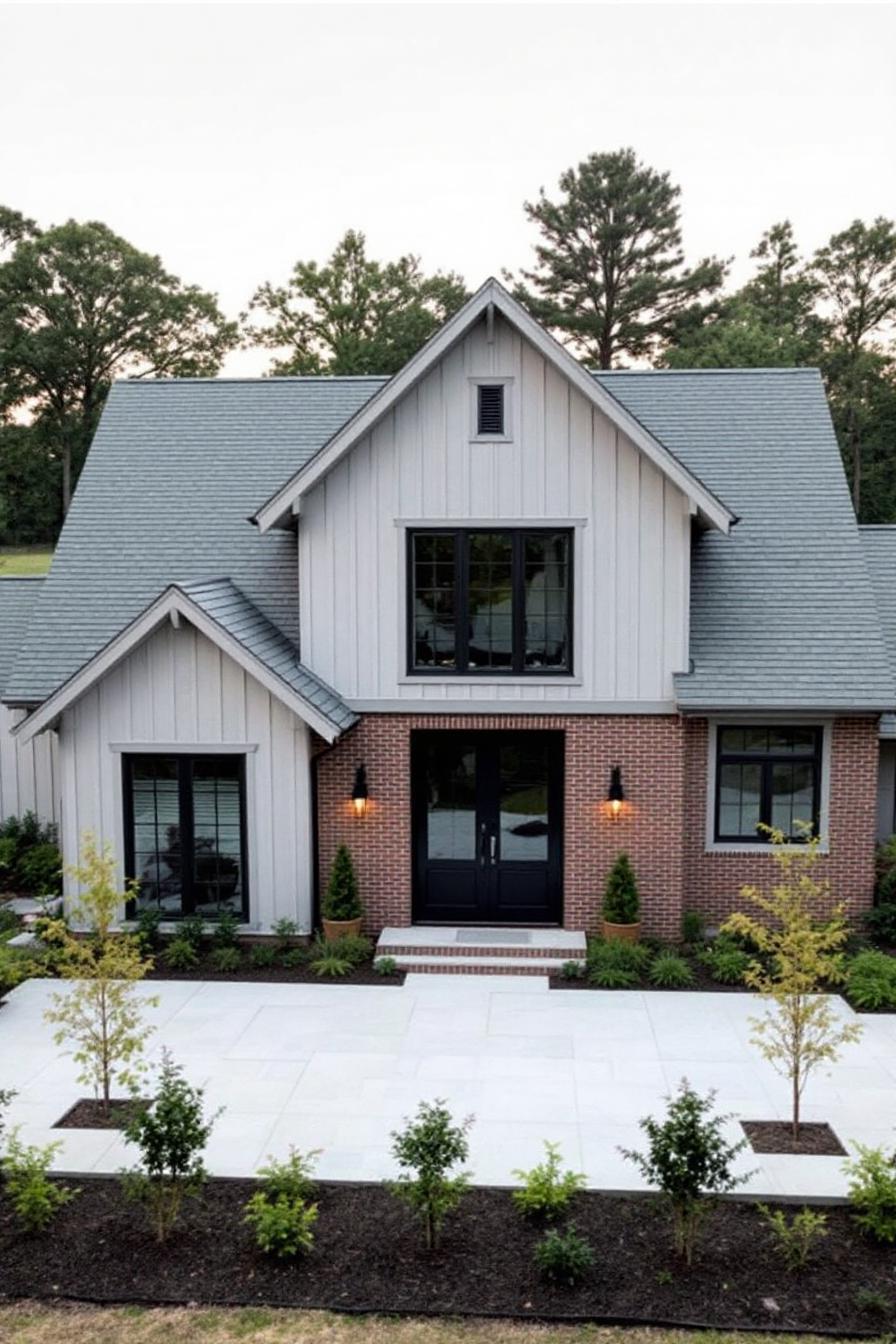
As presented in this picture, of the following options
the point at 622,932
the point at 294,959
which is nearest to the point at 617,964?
the point at 622,932

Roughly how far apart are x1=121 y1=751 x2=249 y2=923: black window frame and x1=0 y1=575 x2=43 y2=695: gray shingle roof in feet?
15.3

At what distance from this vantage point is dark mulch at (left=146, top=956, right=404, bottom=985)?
12.6 metres

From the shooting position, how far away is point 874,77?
19.4 metres

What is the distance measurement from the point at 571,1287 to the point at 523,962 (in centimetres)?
619

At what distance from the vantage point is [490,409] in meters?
13.4

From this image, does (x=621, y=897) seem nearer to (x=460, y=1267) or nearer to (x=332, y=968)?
(x=332, y=968)

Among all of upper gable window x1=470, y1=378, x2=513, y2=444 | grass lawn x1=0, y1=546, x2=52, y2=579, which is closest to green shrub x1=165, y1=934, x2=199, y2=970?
upper gable window x1=470, y1=378, x2=513, y2=444

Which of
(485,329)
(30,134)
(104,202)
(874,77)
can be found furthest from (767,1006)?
(104,202)

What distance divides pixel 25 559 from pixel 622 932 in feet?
137

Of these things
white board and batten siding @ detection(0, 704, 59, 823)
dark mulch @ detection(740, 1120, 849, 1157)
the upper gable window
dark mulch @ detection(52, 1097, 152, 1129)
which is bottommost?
dark mulch @ detection(52, 1097, 152, 1129)

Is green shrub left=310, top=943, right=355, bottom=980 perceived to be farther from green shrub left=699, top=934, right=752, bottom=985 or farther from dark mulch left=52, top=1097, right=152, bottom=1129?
green shrub left=699, top=934, right=752, bottom=985

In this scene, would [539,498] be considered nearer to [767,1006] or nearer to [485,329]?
[485,329]

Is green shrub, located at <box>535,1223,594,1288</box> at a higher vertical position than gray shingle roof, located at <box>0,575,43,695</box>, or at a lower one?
lower

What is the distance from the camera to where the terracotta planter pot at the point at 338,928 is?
43.9 ft
